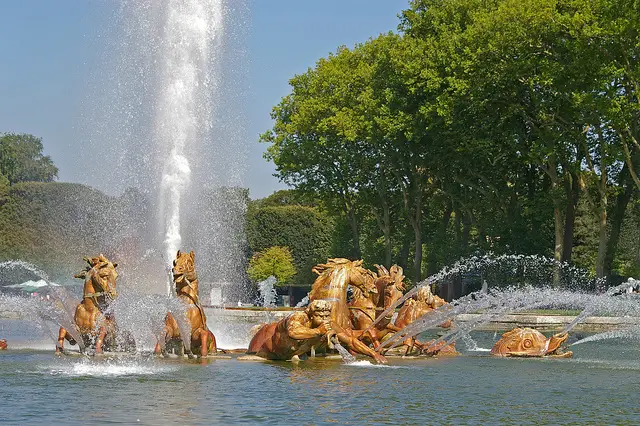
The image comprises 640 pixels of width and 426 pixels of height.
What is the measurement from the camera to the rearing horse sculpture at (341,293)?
1831 centimetres

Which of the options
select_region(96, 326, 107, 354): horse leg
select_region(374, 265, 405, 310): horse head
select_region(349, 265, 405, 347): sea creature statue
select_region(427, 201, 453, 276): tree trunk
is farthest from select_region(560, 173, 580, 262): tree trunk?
select_region(96, 326, 107, 354): horse leg

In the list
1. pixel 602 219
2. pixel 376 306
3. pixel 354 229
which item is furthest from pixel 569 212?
pixel 376 306

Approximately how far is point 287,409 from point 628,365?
9773 millimetres

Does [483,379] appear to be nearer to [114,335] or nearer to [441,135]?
[114,335]

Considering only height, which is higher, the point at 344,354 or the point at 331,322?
the point at 331,322

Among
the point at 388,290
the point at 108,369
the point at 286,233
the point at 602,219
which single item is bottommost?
the point at 108,369

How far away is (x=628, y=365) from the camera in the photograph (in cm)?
2100

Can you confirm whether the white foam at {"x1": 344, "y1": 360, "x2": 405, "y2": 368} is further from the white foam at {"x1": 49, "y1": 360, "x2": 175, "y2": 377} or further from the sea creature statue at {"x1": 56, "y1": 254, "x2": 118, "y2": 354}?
the sea creature statue at {"x1": 56, "y1": 254, "x2": 118, "y2": 354}

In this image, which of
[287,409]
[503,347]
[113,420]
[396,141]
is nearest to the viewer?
[113,420]

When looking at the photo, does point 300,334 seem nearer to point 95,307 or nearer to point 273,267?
point 95,307

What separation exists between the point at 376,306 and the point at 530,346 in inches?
140

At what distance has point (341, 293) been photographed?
1883 cm

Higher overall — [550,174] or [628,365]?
[550,174]

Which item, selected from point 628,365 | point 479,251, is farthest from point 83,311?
point 479,251
